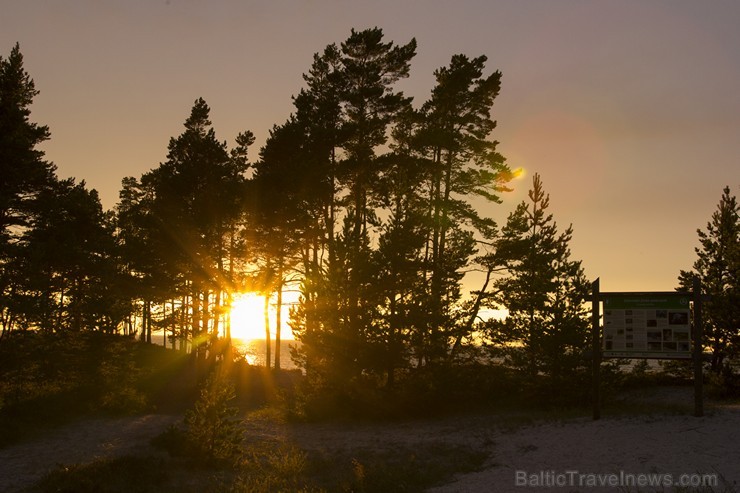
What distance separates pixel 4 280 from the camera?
2408cm

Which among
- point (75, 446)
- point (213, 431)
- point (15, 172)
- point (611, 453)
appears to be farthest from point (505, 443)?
point (15, 172)

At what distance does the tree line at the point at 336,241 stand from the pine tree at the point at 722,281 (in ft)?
0.41

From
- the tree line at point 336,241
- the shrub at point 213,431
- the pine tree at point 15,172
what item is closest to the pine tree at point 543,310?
the tree line at point 336,241

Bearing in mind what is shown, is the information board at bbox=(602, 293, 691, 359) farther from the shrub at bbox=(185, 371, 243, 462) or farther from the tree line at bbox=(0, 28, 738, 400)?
the shrub at bbox=(185, 371, 243, 462)

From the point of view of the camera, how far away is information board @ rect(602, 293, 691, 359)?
1670cm

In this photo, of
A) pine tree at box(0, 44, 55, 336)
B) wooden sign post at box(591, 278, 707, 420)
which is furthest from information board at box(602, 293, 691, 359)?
pine tree at box(0, 44, 55, 336)

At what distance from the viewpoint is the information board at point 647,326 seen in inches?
658

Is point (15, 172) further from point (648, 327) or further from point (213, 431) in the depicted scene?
point (648, 327)

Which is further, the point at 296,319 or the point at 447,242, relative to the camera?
the point at 447,242

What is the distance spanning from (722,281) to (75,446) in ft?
96.9

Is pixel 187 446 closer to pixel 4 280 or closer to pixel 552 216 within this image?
pixel 4 280

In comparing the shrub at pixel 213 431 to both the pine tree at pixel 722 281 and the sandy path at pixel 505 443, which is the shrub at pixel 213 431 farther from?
the pine tree at pixel 722 281

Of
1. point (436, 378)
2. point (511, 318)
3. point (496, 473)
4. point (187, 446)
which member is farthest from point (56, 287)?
point (496, 473)

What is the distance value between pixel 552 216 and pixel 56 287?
26.7 m
